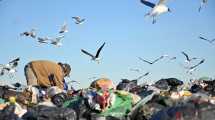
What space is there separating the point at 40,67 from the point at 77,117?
5.96 meters

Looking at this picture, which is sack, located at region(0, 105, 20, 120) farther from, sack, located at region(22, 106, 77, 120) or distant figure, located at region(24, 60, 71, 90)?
distant figure, located at region(24, 60, 71, 90)

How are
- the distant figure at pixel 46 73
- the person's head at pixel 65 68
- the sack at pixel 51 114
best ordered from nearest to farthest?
the sack at pixel 51 114 → the distant figure at pixel 46 73 → the person's head at pixel 65 68

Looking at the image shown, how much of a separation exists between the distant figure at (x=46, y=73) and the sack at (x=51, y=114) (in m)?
5.81

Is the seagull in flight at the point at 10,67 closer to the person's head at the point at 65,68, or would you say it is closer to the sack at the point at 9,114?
the person's head at the point at 65,68

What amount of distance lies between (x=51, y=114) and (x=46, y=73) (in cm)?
634

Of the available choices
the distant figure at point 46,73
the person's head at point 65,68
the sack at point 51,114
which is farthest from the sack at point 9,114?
the person's head at point 65,68

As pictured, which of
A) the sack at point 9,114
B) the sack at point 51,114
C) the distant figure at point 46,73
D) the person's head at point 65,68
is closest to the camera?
the sack at point 51,114

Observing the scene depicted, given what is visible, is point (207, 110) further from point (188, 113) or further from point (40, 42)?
point (40, 42)

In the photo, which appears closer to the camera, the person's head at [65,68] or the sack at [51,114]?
the sack at [51,114]

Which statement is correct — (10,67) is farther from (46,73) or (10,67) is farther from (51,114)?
(51,114)

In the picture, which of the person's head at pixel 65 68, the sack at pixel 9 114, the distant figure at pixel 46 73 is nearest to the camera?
the sack at pixel 9 114

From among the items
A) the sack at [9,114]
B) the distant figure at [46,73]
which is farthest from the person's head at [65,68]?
the sack at [9,114]

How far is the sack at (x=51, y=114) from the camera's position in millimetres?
7583

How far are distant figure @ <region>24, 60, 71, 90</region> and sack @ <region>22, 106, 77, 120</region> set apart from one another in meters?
5.81
